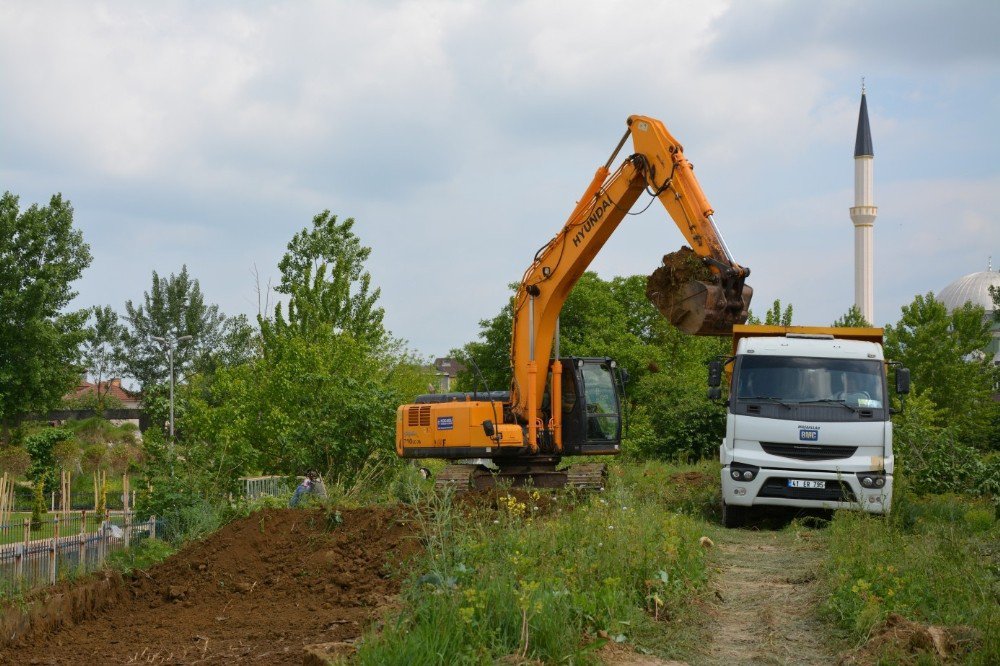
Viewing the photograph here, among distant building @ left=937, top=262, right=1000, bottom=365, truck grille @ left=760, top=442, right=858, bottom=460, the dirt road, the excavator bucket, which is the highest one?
distant building @ left=937, top=262, right=1000, bottom=365

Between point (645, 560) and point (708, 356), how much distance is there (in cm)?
5009

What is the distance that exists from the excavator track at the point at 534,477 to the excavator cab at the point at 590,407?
1.21ft

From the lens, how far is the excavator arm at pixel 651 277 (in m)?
15.5

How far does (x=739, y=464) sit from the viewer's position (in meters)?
15.9

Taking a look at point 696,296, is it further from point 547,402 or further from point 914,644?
point 914,644

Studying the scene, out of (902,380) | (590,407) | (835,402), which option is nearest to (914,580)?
(835,402)

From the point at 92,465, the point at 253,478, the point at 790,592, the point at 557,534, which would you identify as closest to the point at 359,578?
the point at 557,534

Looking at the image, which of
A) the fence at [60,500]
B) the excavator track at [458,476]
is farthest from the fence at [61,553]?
the fence at [60,500]

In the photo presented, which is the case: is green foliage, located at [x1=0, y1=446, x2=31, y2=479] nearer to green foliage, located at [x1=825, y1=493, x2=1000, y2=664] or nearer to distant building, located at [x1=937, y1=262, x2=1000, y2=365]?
green foliage, located at [x1=825, y1=493, x2=1000, y2=664]

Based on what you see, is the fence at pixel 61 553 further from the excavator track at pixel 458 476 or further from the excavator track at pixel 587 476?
the excavator track at pixel 587 476

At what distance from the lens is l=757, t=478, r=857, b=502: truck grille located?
1559cm

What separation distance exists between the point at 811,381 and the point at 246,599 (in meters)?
8.63

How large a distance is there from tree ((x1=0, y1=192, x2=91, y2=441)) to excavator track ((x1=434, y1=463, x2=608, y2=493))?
122 feet

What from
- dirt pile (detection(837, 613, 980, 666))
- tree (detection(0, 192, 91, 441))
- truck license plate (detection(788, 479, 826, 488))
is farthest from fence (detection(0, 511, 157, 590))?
tree (detection(0, 192, 91, 441))
